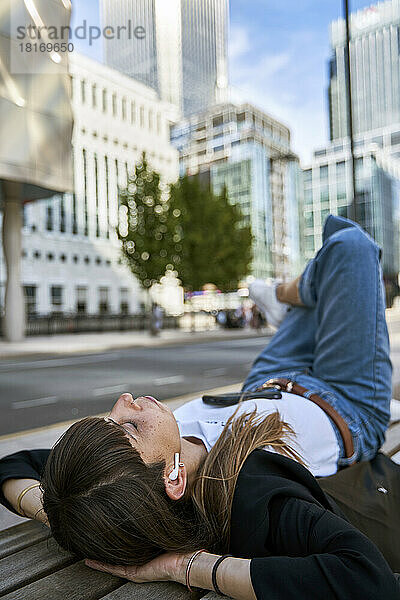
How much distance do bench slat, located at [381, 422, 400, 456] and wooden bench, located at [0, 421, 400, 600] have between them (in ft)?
5.77

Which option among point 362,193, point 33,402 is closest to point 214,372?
point 33,402

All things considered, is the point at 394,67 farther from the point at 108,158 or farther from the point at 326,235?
the point at 108,158

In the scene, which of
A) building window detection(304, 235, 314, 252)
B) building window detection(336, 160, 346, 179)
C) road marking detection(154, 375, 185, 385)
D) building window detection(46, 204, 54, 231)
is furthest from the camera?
building window detection(304, 235, 314, 252)

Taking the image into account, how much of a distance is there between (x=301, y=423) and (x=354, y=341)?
1.83ft

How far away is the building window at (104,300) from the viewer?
58312 millimetres

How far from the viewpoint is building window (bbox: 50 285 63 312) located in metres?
53.7

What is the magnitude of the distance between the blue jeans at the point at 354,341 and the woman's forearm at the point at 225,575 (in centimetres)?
123

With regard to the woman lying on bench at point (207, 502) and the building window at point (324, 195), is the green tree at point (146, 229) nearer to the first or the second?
the woman lying on bench at point (207, 502)

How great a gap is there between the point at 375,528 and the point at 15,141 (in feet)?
69.0

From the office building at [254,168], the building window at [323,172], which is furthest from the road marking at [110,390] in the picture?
the building window at [323,172]

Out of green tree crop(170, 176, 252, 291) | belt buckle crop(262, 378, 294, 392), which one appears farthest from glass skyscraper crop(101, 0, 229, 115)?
green tree crop(170, 176, 252, 291)

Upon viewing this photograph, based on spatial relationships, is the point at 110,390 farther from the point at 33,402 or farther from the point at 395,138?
the point at 395,138

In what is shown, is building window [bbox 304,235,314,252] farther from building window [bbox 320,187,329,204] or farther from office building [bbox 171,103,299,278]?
building window [bbox 320,187,329,204]

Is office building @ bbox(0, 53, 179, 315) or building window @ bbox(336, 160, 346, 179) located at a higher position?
building window @ bbox(336, 160, 346, 179)
